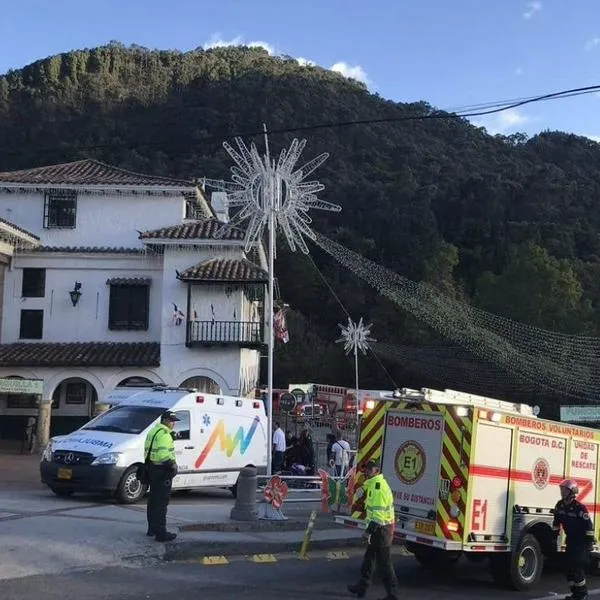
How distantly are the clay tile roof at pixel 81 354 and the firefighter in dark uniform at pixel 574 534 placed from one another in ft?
69.7

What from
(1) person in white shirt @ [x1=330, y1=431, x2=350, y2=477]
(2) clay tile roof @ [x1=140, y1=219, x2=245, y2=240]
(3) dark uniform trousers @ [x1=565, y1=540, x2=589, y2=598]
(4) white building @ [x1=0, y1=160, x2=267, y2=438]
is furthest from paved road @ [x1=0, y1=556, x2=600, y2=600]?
(2) clay tile roof @ [x1=140, y1=219, x2=245, y2=240]

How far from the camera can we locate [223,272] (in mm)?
29391

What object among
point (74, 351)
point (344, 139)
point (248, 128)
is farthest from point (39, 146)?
point (74, 351)

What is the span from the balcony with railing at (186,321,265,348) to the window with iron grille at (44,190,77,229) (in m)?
7.13

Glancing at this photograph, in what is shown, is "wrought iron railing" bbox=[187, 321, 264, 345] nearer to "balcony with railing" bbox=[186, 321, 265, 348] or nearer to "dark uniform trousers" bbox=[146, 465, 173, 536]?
"balcony with railing" bbox=[186, 321, 265, 348]

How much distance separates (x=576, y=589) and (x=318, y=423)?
117 ft

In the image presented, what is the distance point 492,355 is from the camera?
43.2 metres

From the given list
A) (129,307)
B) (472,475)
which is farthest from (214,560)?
(129,307)

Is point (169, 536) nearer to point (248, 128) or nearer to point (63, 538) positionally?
point (63, 538)

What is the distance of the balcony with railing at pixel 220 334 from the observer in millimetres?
29203

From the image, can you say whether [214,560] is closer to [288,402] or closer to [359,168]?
[288,402]

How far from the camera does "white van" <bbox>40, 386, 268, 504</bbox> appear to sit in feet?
49.8

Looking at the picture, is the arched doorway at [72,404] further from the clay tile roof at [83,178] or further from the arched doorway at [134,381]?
the clay tile roof at [83,178]

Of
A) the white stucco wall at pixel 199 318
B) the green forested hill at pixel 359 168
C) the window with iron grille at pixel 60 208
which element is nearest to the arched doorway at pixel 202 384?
the white stucco wall at pixel 199 318
